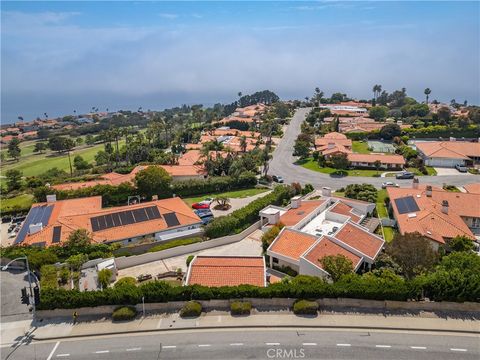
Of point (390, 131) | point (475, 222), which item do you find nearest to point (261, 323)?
point (475, 222)

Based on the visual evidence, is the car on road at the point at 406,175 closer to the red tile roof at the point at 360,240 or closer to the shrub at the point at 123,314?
the red tile roof at the point at 360,240

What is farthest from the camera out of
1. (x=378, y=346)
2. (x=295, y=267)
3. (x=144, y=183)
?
(x=144, y=183)

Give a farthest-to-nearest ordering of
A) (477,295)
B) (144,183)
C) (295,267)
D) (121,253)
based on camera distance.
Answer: (144,183), (121,253), (295,267), (477,295)

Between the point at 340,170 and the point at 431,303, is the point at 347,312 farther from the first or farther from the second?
the point at 340,170

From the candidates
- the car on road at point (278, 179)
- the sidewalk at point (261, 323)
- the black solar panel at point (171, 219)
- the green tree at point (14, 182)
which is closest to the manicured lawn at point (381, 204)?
the car on road at point (278, 179)

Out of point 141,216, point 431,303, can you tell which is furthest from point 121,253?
point 431,303
